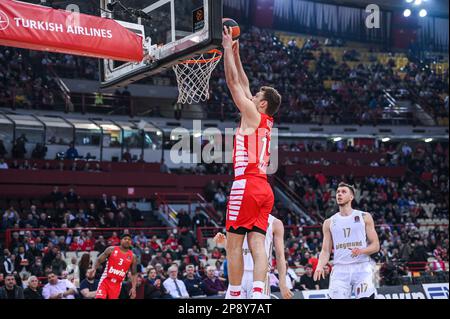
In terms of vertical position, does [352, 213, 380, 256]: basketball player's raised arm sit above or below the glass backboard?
below

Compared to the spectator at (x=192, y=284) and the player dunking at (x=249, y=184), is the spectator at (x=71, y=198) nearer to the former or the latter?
the spectator at (x=192, y=284)

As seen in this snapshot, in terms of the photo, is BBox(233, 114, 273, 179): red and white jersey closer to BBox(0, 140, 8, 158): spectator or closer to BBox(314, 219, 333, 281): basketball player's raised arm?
BBox(314, 219, 333, 281): basketball player's raised arm

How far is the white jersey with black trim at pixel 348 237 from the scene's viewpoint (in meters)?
9.57

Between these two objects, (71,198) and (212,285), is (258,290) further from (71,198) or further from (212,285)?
(71,198)

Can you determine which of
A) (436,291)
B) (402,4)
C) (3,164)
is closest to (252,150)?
(436,291)

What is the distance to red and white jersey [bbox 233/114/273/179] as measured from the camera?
702cm

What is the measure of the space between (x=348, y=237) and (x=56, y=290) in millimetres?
7505

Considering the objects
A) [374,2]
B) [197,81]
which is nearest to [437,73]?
[374,2]

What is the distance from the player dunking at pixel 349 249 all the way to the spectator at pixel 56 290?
6874 millimetres

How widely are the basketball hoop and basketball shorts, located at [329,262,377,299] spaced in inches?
130

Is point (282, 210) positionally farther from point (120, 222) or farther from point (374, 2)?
point (374, 2)

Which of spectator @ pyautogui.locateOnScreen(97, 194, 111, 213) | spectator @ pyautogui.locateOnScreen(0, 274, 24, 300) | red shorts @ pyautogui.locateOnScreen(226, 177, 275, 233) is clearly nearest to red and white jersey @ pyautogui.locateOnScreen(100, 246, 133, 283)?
spectator @ pyautogui.locateOnScreen(0, 274, 24, 300)

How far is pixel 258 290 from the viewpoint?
676 cm

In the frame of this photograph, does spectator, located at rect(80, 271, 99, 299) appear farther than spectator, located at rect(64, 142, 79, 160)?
No
